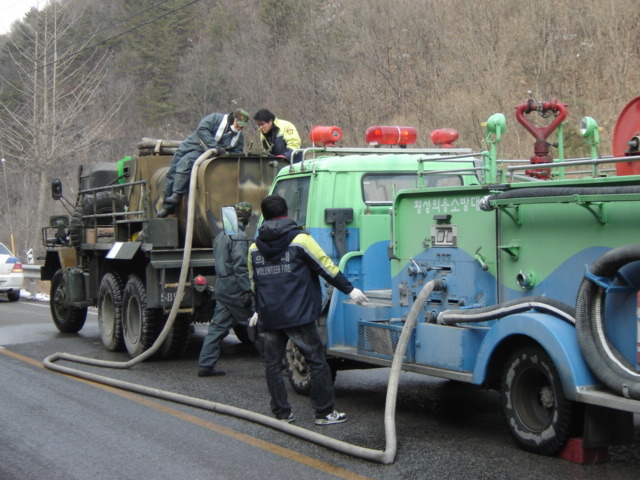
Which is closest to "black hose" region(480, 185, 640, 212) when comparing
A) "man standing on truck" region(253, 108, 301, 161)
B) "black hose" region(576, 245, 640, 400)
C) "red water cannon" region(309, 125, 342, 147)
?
"black hose" region(576, 245, 640, 400)

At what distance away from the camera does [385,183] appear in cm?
847

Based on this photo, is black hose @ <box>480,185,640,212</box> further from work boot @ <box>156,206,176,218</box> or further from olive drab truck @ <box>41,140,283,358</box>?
work boot @ <box>156,206,176,218</box>

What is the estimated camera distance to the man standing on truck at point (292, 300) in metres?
6.91

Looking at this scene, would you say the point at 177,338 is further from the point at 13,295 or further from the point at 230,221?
the point at 13,295

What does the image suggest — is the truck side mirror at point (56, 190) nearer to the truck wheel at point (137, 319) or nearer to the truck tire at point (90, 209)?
the truck tire at point (90, 209)

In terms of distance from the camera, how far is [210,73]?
1870 inches

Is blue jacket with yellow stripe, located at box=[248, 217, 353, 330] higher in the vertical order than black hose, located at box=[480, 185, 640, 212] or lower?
lower

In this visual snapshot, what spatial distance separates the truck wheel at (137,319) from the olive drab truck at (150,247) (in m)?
0.01

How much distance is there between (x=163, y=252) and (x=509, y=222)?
220 inches

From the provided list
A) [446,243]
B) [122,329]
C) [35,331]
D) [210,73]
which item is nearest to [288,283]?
[446,243]

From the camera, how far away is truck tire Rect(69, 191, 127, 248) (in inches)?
491

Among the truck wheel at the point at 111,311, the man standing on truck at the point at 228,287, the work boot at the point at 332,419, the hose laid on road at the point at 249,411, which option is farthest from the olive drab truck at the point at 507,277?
the truck wheel at the point at 111,311

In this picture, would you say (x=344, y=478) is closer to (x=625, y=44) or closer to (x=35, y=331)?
(x=35, y=331)

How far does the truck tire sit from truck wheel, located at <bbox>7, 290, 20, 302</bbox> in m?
7.88
